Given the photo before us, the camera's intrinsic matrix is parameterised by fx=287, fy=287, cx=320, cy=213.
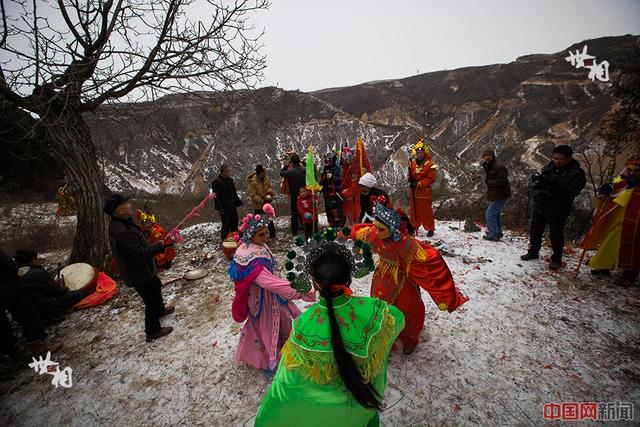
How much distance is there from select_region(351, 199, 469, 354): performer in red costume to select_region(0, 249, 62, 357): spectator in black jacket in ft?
14.0

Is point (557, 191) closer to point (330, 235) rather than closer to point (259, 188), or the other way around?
point (330, 235)

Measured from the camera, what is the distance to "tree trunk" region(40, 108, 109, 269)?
5.38m

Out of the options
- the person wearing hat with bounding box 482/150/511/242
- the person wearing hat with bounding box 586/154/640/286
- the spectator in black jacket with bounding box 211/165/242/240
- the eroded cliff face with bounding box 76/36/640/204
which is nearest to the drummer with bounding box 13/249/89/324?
the spectator in black jacket with bounding box 211/165/242/240

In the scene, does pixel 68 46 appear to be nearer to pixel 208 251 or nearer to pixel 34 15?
pixel 34 15

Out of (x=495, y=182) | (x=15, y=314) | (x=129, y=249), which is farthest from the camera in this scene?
(x=495, y=182)

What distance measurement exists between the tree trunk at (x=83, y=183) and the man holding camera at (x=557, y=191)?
8.08m

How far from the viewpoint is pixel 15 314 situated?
3742 mm

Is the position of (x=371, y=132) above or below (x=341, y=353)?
above

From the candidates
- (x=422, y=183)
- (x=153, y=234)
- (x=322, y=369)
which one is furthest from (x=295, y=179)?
(x=322, y=369)

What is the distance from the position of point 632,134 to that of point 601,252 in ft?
24.0

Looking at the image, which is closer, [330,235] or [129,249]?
[330,235]

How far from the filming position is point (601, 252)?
14.5 feet

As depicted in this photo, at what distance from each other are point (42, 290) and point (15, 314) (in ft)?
2.56

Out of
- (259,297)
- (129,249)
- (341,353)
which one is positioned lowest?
(259,297)
